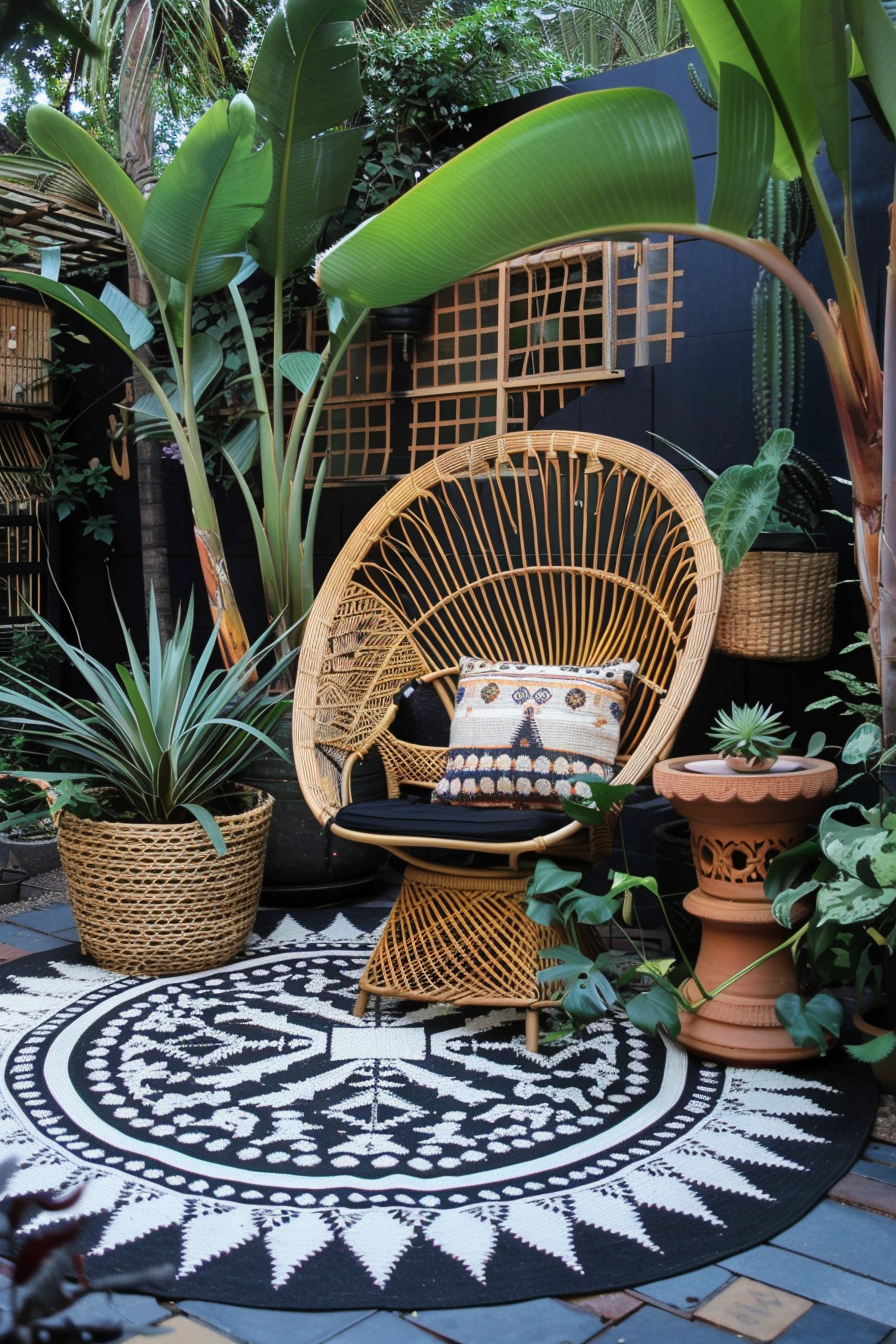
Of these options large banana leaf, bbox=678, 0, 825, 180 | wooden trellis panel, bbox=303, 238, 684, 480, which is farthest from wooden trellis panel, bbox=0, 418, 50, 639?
large banana leaf, bbox=678, 0, 825, 180

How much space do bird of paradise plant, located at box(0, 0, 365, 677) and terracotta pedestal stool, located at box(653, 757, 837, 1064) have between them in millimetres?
1288

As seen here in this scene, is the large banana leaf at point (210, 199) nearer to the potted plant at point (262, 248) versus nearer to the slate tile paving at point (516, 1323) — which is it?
the potted plant at point (262, 248)

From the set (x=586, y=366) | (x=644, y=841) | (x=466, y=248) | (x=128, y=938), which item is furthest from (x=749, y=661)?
(x=128, y=938)

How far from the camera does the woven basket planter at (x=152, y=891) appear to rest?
2.88 metres

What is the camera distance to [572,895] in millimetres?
2418

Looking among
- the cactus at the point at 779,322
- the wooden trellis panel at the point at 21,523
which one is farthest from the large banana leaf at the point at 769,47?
the wooden trellis panel at the point at 21,523

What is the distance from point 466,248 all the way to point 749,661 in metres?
1.41

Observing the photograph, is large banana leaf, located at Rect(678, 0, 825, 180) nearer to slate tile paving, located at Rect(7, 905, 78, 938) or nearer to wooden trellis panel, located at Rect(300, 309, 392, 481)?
wooden trellis panel, located at Rect(300, 309, 392, 481)

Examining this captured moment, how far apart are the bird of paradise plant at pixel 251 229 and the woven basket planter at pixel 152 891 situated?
0.62m

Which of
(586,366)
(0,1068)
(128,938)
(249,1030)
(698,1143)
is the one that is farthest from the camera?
(586,366)

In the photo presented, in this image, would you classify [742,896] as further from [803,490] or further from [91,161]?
[91,161]

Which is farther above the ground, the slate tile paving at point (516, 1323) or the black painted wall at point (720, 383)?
the black painted wall at point (720, 383)

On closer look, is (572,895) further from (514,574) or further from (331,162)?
(331,162)

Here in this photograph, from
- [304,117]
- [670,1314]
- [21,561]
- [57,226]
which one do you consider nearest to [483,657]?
[304,117]
